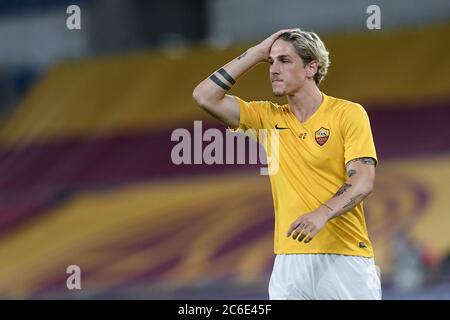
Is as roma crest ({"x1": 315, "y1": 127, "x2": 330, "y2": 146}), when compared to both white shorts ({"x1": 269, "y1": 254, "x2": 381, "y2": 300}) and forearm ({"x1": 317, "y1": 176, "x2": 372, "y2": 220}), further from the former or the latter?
white shorts ({"x1": 269, "y1": 254, "x2": 381, "y2": 300})

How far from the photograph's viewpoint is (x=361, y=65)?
49.8 feet

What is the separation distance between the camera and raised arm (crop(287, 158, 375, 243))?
544 centimetres

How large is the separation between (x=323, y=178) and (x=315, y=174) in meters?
0.05

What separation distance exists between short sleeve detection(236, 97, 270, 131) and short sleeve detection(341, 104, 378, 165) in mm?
569

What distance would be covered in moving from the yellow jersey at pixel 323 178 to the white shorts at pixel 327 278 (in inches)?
2.0

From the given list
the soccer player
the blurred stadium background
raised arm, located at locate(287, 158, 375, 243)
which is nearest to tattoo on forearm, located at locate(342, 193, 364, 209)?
raised arm, located at locate(287, 158, 375, 243)

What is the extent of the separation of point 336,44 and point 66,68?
477 centimetres

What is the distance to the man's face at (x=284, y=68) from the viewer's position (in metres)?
6.07

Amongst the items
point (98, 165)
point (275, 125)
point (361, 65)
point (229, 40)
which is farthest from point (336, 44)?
point (275, 125)

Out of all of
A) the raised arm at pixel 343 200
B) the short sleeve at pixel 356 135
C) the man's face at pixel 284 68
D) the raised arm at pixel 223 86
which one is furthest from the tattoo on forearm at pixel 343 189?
the raised arm at pixel 223 86

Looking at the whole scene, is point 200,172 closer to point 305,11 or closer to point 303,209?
point 305,11

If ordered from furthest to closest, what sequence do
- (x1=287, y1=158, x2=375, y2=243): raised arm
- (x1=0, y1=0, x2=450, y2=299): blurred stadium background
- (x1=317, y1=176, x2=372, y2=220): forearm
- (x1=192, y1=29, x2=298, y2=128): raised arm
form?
(x1=0, y1=0, x2=450, y2=299): blurred stadium background
(x1=192, y1=29, x2=298, y2=128): raised arm
(x1=317, y1=176, x2=372, y2=220): forearm
(x1=287, y1=158, x2=375, y2=243): raised arm

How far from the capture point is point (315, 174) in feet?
19.7

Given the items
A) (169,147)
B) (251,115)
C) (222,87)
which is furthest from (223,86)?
(169,147)
